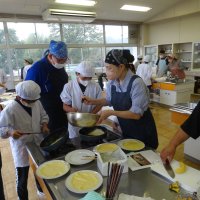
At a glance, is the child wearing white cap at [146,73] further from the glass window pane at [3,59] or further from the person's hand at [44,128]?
the glass window pane at [3,59]

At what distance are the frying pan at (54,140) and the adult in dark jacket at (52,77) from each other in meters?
0.52

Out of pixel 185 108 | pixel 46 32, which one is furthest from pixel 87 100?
pixel 46 32

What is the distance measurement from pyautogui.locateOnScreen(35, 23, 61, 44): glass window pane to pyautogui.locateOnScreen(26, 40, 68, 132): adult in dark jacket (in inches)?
174

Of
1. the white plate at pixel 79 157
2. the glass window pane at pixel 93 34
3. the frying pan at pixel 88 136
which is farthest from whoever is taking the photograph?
the glass window pane at pixel 93 34

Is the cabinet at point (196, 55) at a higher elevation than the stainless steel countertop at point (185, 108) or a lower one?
higher

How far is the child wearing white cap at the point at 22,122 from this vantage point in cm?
138

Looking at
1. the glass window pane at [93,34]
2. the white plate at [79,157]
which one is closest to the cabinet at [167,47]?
the glass window pane at [93,34]

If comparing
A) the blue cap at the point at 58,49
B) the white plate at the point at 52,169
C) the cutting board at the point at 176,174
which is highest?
the blue cap at the point at 58,49

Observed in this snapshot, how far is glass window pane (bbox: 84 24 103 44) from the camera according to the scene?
261 inches

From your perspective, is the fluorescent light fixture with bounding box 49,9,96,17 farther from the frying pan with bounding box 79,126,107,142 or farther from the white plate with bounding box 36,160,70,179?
the white plate with bounding box 36,160,70,179

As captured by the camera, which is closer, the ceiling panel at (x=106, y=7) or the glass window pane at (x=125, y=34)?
the ceiling panel at (x=106, y=7)

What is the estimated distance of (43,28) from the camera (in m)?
5.87

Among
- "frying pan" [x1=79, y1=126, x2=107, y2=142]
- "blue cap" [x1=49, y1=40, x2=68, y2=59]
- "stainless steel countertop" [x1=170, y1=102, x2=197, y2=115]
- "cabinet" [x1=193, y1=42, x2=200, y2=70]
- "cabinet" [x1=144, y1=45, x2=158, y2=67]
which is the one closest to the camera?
"frying pan" [x1=79, y1=126, x2=107, y2=142]

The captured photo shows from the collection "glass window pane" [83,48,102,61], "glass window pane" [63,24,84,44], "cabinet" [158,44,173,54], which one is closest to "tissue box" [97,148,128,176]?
"glass window pane" [63,24,84,44]
